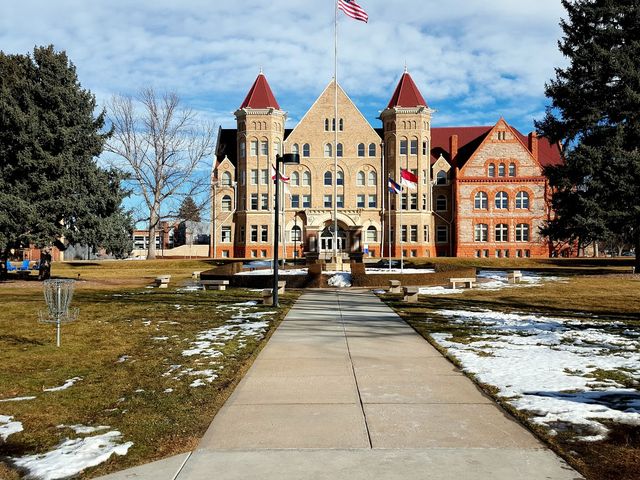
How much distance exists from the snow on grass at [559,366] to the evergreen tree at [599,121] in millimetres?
21814

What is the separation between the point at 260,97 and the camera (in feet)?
199

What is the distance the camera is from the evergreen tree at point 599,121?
32.0 m

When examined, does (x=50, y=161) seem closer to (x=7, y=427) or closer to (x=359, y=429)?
(x=7, y=427)

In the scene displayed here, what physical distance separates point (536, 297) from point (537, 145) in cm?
4818

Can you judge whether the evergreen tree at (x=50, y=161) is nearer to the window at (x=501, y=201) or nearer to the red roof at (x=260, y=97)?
the red roof at (x=260, y=97)

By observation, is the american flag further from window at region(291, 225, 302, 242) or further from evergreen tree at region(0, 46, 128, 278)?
window at region(291, 225, 302, 242)

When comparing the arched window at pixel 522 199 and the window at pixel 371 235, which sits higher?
the arched window at pixel 522 199

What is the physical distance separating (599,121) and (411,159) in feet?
84.7

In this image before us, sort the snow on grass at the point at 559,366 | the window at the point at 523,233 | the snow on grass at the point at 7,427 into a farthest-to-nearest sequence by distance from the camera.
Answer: the window at the point at 523,233 → the snow on grass at the point at 559,366 → the snow on grass at the point at 7,427

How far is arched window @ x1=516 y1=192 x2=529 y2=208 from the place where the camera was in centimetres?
6006

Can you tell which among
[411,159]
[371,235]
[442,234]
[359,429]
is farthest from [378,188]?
[359,429]

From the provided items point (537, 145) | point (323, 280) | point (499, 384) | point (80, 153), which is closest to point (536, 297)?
point (323, 280)

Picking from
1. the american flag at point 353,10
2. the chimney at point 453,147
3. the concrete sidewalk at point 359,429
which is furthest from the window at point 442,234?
the concrete sidewalk at point 359,429

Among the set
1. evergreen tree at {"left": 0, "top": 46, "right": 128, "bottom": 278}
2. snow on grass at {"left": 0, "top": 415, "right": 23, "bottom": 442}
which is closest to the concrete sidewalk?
snow on grass at {"left": 0, "top": 415, "right": 23, "bottom": 442}
